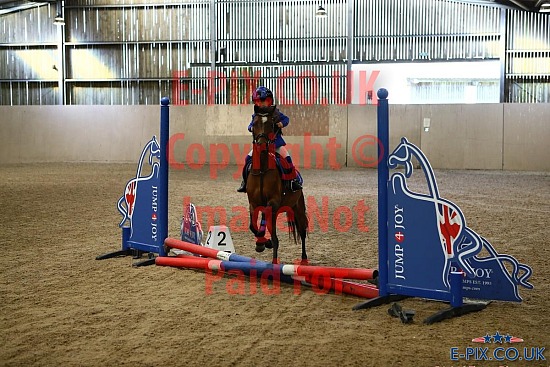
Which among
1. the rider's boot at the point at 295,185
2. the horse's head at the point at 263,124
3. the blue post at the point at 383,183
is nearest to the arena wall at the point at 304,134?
the rider's boot at the point at 295,185

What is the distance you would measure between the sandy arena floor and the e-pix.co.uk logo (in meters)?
0.04

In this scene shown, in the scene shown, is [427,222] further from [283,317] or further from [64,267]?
[64,267]

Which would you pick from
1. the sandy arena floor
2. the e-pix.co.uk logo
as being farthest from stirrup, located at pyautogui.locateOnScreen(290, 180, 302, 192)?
the e-pix.co.uk logo

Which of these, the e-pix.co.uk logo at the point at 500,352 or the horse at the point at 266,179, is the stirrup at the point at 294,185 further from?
the e-pix.co.uk logo at the point at 500,352

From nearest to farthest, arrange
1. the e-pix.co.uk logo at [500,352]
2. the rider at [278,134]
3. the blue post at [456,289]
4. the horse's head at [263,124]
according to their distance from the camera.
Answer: the e-pix.co.uk logo at [500,352] < the blue post at [456,289] < the horse's head at [263,124] < the rider at [278,134]

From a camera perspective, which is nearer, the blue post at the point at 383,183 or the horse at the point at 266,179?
the blue post at the point at 383,183

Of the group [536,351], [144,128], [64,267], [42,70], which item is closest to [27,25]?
[42,70]

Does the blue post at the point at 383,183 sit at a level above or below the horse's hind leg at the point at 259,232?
above

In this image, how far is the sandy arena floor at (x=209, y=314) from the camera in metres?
3.86

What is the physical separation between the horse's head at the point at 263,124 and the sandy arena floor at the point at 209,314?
138 cm

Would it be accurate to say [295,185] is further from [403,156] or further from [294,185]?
[403,156]

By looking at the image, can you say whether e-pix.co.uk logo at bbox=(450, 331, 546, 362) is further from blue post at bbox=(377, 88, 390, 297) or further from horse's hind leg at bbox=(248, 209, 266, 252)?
horse's hind leg at bbox=(248, 209, 266, 252)

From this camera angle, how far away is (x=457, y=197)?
42.9 ft

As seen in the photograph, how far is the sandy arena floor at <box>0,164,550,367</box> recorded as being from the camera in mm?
3863
